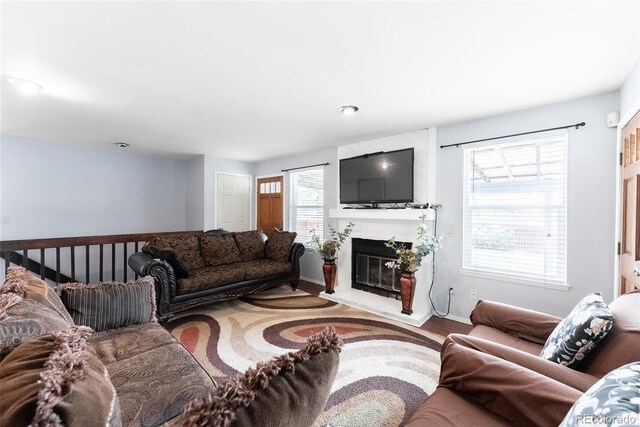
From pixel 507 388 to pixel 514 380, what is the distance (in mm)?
42

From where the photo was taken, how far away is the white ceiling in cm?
142

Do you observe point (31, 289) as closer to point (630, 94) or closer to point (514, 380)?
point (514, 380)

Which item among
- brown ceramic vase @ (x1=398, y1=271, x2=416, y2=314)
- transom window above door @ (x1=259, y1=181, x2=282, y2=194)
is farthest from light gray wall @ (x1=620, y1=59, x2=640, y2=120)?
transom window above door @ (x1=259, y1=181, x2=282, y2=194)

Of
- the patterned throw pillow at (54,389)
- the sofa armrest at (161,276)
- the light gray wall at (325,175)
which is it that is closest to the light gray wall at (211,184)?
the light gray wall at (325,175)

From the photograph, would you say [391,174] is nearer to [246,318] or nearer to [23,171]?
[246,318]

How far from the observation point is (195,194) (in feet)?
17.7

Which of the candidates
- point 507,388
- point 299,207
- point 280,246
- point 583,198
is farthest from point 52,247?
point 583,198

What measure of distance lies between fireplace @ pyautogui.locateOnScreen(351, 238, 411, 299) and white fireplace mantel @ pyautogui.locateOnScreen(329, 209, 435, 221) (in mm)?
368

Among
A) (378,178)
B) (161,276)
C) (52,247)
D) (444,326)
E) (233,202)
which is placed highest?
(378,178)

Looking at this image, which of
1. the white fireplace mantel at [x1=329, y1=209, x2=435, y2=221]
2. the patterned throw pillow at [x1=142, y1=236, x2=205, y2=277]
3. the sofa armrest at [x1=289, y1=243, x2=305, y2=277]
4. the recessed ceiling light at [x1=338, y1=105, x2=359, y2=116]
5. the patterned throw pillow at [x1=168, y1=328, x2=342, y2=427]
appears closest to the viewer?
the patterned throw pillow at [x1=168, y1=328, x2=342, y2=427]

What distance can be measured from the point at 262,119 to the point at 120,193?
11.5 feet

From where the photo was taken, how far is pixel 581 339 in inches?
48.0

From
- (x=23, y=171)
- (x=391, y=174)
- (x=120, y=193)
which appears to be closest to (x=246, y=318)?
(x=391, y=174)

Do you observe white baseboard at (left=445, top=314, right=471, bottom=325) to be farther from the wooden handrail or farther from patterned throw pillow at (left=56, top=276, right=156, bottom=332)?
the wooden handrail
